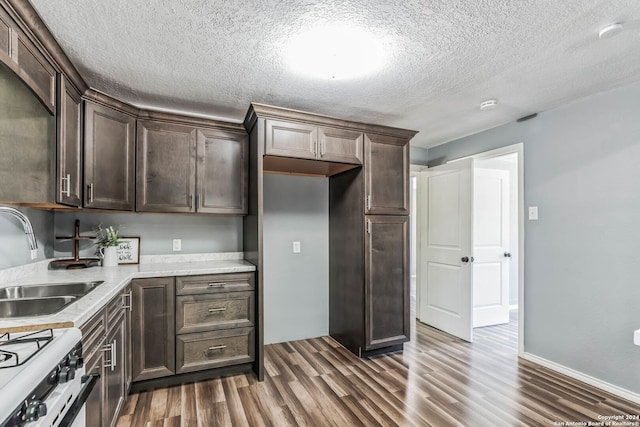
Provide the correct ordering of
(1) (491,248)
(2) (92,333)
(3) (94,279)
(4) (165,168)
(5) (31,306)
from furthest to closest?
(1) (491,248) → (4) (165,168) → (3) (94,279) → (5) (31,306) → (2) (92,333)

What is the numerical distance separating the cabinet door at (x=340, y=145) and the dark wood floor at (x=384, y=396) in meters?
1.91

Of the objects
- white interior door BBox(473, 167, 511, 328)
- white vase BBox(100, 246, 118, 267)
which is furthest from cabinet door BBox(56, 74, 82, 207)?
white interior door BBox(473, 167, 511, 328)

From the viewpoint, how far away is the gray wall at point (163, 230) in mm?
2719

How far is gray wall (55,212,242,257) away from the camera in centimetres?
272

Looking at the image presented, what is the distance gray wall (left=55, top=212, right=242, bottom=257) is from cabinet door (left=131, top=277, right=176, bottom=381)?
0.63 m

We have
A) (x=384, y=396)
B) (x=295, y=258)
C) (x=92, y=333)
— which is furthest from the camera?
(x=295, y=258)

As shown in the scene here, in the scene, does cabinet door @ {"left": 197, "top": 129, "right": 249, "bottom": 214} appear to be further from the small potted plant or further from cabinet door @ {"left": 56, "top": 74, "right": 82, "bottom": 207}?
cabinet door @ {"left": 56, "top": 74, "right": 82, "bottom": 207}

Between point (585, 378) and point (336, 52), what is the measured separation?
10.6 ft

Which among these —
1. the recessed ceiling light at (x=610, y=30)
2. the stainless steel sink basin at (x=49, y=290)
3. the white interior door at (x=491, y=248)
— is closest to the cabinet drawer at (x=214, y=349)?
the stainless steel sink basin at (x=49, y=290)

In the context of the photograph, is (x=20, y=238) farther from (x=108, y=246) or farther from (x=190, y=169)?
(x=190, y=169)

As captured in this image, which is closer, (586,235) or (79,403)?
(79,403)

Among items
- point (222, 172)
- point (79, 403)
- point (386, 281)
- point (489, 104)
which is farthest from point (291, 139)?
point (79, 403)

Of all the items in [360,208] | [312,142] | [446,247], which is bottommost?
[446,247]

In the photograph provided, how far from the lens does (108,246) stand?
2.71 m
